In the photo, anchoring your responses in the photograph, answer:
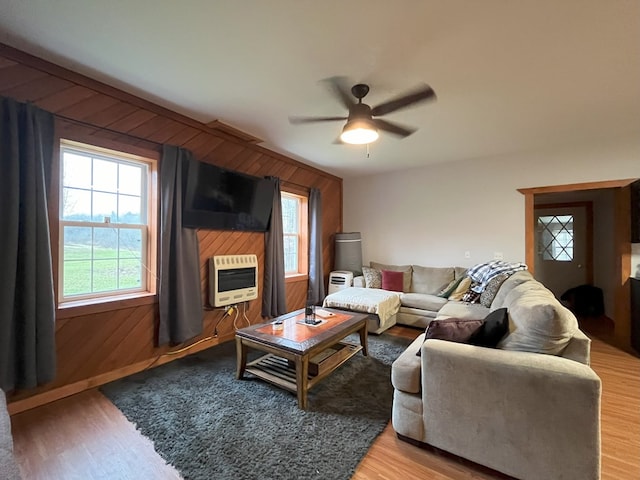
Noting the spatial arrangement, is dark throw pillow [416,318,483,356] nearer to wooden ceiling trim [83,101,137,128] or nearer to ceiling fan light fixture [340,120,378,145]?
ceiling fan light fixture [340,120,378,145]

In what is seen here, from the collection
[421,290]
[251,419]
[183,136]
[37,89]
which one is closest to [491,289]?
[421,290]

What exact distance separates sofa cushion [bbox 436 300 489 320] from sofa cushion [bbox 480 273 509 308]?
79 millimetres

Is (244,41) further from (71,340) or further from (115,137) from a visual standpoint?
(71,340)

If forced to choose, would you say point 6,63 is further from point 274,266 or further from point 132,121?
point 274,266

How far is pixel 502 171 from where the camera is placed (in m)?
4.25

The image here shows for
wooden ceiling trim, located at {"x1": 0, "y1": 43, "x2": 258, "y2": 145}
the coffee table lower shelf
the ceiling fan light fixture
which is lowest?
the coffee table lower shelf

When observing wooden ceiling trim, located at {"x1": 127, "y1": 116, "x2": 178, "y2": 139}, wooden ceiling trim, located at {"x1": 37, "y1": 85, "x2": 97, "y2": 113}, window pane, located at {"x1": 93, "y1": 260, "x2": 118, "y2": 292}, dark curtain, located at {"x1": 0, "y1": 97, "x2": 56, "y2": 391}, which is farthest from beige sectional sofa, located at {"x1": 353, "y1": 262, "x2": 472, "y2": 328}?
wooden ceiling trim, located at {"x1": 37, "y1": 85, "x2": 97, "y2": 113}

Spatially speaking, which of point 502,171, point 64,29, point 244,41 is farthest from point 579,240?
point 64,29

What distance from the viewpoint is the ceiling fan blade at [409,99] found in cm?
202

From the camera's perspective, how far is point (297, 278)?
4699 mm

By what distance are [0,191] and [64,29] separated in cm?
115

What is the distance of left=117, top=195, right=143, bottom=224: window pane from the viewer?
272 centimetres

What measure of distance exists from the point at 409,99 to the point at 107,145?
8.35ft

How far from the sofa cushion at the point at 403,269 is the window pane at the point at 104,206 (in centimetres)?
388
